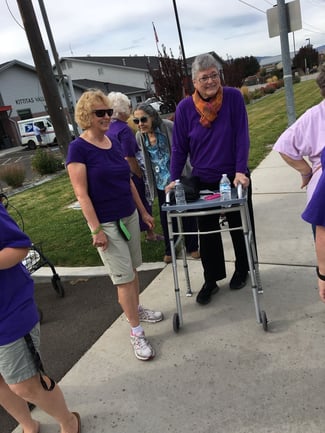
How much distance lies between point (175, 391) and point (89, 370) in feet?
2.34

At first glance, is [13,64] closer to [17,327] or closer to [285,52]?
[285,52]

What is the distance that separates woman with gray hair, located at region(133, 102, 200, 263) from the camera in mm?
3883

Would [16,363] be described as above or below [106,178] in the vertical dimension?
below

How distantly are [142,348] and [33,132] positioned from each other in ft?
97.6

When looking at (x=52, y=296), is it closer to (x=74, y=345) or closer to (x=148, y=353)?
(x=74, y=345)

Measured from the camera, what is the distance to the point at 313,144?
7.26 ft

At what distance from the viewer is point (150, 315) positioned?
10.5 ft

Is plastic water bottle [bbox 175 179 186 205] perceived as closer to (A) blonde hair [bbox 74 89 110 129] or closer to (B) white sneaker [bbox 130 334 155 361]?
(A) blonde hair [bbox 74 89 110 129]

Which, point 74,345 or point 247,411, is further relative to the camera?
point 74,345

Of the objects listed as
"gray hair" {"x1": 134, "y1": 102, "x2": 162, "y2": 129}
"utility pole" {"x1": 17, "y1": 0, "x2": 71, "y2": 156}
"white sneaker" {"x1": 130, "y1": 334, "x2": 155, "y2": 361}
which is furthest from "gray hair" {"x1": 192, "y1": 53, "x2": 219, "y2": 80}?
"utility pole" {"x1": 17, "y1": 0, "x2": 71, "y2": 156}

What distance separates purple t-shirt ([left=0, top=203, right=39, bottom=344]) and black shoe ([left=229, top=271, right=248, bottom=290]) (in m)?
2.04

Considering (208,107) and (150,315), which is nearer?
(208,107)

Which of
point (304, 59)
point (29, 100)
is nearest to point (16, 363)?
point (29, 100)

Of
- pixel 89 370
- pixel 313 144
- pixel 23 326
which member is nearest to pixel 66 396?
pixel 89 370
